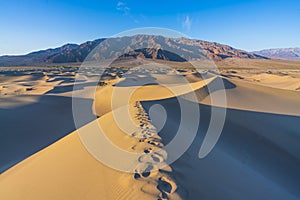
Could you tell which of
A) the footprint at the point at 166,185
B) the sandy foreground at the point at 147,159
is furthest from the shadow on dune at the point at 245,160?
the footprint at the point at 166,185

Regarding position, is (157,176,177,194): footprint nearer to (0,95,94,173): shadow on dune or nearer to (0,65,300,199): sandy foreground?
(0,65,300,199): sandy foreground

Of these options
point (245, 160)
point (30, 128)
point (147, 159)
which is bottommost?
point (30, 128)

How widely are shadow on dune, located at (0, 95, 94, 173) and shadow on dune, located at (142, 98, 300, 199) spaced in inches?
208

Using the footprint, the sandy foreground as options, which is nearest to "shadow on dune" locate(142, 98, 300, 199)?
the sandy foreground

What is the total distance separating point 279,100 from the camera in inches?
602

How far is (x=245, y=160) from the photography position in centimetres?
604

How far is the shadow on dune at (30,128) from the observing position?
7168 millimetres

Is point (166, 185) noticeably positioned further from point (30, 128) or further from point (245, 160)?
point (30, 128)

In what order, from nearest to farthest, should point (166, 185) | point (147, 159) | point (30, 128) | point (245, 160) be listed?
1. point (166, 185)
2. point (147, 159)
3. point (245, 160)
4. point (30, 128)

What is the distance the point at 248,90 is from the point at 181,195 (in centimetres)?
1849

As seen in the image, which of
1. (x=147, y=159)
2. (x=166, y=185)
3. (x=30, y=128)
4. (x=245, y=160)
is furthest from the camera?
(x=30, y=128)

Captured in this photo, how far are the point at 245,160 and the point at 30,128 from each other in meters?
9.52

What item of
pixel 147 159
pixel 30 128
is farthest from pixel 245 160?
pixel 30 128

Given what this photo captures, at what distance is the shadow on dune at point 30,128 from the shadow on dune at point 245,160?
5.28m
